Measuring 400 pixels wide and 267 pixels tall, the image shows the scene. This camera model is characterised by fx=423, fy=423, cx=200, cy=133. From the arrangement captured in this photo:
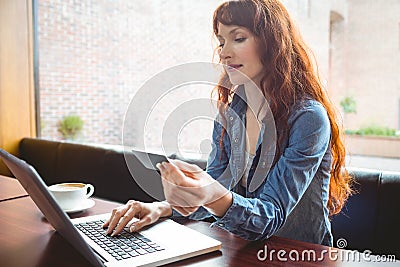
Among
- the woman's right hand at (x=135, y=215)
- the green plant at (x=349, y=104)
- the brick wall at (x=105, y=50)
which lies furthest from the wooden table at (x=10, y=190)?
the green plant at (x=349, y=104)

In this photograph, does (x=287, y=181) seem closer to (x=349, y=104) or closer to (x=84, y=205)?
(x=84, y=205)

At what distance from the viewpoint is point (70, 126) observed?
192 inches

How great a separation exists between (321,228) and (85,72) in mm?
4345

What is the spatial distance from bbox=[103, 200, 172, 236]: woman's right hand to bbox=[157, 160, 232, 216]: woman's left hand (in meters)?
0.17

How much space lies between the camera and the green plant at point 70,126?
4883 mm

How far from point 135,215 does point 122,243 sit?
6.1 inches

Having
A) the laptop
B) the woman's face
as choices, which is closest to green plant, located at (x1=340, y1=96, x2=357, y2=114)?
the woman's face

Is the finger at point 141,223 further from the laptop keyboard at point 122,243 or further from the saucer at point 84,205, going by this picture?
the saucer at point 84,205

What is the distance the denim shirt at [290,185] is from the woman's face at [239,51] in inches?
6.1

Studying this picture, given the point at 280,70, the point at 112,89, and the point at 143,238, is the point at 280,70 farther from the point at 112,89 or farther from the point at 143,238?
the point at 112,89

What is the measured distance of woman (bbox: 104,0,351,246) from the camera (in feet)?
3.15

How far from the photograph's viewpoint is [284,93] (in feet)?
3.65

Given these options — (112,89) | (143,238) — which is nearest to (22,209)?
(143,238)

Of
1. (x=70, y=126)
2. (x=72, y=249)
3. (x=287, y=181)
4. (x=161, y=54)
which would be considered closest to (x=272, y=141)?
(x=287, y=181)
